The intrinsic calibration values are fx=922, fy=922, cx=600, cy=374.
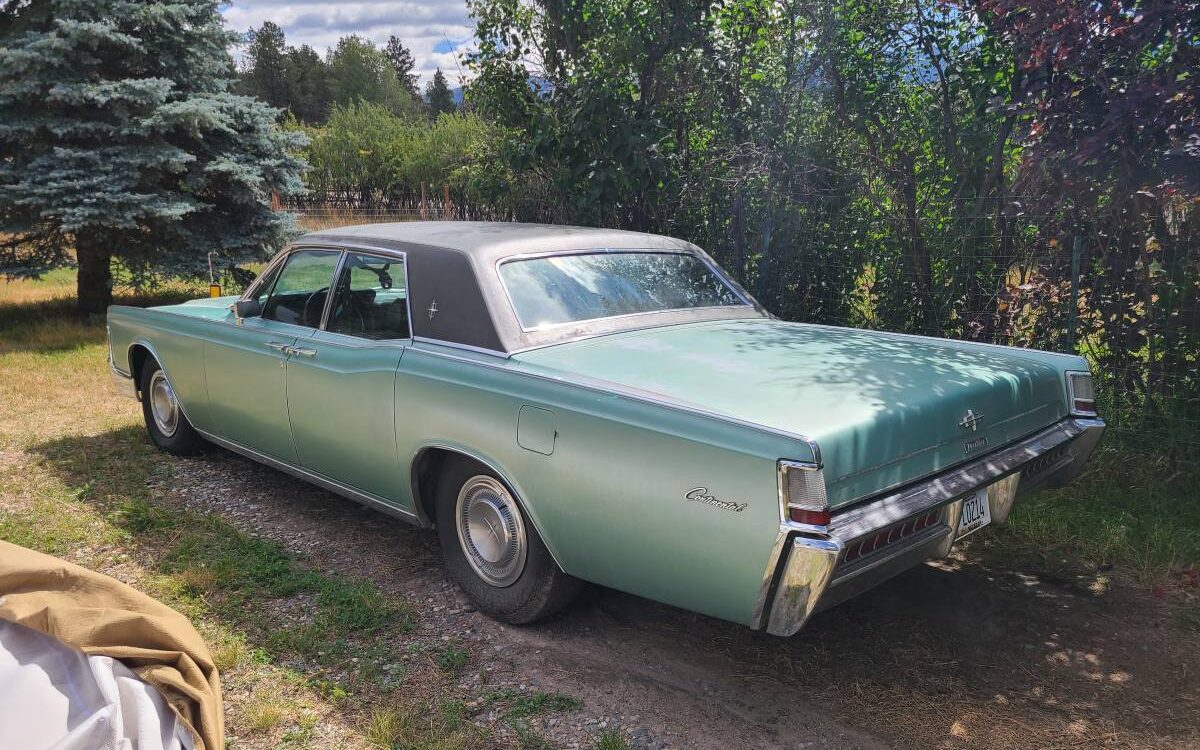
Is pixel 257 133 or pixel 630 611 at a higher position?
pixel 257 133

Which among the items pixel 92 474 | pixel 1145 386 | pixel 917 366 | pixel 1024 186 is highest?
pixel 1024 186

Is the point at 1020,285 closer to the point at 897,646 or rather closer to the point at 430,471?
the point at 897,646

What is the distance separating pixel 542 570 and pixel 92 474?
12.0 ft

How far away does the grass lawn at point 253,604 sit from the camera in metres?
3.05

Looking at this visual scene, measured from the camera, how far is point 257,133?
11984mm

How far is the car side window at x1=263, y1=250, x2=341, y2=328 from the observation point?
4535 millimetres

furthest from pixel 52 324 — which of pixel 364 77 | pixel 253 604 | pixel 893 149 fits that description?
pixel 364 77

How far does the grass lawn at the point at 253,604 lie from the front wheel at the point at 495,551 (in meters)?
0.28

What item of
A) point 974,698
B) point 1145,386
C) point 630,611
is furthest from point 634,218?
point 974,698

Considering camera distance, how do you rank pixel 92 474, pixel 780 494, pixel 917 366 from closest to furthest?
pixel 780 494 < pixel 917 366 < pixel 92 474

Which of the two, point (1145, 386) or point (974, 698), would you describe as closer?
point (974, 698)

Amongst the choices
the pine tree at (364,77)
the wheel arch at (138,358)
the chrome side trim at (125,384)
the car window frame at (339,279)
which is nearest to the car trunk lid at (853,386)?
the car window frame at (339,279)

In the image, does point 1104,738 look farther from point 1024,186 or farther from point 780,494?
point 1024,186

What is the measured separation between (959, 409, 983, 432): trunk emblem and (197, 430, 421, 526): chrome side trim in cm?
221
